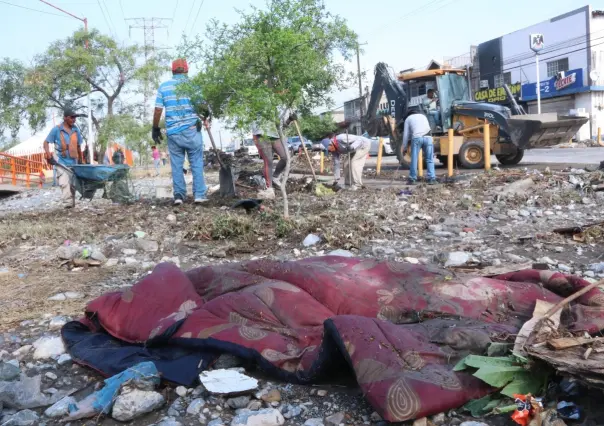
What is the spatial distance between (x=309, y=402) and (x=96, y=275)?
2.78m

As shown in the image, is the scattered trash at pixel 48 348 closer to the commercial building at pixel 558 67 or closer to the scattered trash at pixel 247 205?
the scattered trash at pixel 247 205

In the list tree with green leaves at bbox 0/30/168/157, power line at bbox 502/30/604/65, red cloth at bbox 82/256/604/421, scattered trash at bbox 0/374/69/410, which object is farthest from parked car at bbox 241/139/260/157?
power line at bbox 502/30/604/65

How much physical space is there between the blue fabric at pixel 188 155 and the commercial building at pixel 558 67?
24.1 metres

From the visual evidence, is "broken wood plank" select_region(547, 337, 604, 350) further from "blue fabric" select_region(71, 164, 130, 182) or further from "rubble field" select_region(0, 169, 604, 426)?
"blue fabric" select_region(71, 164, 130, 182)

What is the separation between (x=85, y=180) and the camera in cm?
872

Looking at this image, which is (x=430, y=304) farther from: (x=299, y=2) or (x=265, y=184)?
(x=265, y=184)

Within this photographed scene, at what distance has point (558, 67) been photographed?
32.1 metres

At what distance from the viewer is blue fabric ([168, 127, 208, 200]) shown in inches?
301

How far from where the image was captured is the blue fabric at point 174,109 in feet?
24.7

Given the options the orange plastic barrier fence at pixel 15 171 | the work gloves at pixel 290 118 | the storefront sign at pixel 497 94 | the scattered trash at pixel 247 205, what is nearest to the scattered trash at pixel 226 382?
the work gloves at pixel 290 118

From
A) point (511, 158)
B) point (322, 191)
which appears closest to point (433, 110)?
point (511, 158)

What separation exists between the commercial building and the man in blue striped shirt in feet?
79.1

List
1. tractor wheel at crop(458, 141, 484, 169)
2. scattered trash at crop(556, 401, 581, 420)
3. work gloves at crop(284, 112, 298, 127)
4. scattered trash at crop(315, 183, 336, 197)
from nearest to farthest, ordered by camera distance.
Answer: scattered trash at crop(556, 401, 581, 420) → work gloves at crop(284, 112, 298, 127) → scattered trash at crop(315, 183, 336, 197) → tractor wheel at crop(458, 141, 484, 169)

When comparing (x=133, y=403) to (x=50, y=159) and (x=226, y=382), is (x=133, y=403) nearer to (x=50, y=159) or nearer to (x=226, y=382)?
(x=226, y=382)
